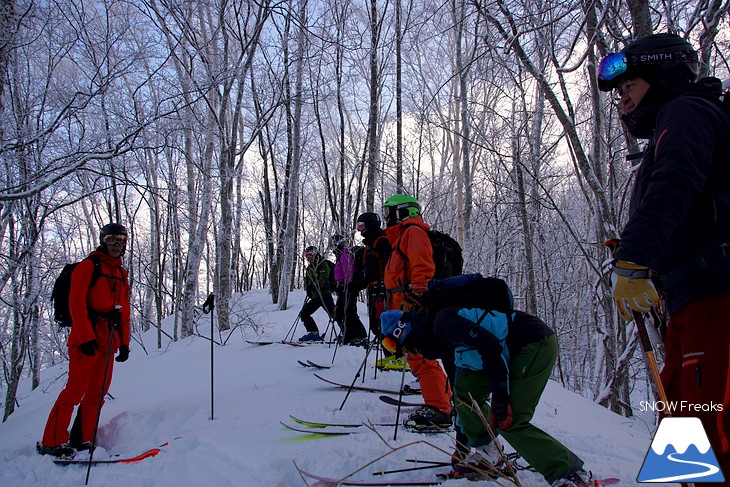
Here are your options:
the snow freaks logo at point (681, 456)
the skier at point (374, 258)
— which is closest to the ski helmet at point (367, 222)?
the skier at point (374, 258)

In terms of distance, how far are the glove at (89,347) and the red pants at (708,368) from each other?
13.6 feet

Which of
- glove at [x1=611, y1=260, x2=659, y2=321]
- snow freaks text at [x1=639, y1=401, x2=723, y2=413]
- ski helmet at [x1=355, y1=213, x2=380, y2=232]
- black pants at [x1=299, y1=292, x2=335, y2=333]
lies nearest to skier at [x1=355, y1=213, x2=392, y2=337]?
ski helmet at [x1=355, y1=213, x2=380, y2=232]

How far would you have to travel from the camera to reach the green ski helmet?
416 centimetres

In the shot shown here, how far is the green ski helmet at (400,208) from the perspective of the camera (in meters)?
4.16

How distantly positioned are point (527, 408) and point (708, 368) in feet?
3.43

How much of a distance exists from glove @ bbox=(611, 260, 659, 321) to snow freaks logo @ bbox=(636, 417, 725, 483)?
367mm

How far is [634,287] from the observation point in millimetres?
1496

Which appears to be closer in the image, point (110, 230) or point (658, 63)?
point (658, 63)

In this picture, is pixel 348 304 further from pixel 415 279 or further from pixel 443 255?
pixel 415 279

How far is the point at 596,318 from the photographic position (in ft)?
17.8

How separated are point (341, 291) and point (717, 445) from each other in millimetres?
6638

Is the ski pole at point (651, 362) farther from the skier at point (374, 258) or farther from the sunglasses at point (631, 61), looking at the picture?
Result: the skier at point (374, 258)

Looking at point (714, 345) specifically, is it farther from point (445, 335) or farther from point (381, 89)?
point (381, 89)

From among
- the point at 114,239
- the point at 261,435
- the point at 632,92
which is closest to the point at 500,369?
the point at 632,92
